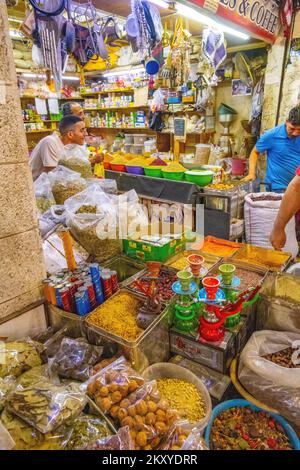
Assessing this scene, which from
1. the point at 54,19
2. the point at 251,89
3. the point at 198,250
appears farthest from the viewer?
the point at 251,89

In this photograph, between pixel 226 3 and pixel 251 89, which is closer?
pixel 226 3

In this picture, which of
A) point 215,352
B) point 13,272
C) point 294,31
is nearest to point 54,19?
point 13,272

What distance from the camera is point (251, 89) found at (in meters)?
4.80

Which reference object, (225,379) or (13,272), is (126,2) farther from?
(225,379)

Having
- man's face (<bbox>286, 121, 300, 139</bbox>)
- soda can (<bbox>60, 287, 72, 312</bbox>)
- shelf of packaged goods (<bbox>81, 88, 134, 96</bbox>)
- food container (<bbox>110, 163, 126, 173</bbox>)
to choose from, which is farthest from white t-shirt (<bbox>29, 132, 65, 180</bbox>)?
shelf of packaged goods (<bbox>81, 88, 134, 96</bbox>)

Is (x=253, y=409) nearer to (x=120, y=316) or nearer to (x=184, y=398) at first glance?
(x=184, y=398)

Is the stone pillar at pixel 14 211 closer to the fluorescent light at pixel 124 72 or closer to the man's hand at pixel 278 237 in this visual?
the man's hand at pixel 278 237

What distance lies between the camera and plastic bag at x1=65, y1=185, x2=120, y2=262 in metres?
1.73

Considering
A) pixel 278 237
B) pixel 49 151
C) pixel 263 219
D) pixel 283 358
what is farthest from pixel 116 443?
pixel 263 219

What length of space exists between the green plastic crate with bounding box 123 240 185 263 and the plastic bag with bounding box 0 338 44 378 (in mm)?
794

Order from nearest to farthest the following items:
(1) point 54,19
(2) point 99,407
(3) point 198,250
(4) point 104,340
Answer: (2) point 99,407
(4) point 104,340
(3) point 198,250
(1) point 54,19

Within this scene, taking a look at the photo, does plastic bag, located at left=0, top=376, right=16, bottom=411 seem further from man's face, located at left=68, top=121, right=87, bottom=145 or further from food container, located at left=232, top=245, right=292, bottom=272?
man's face, located at left=68, top=121, right=87, bottom=145

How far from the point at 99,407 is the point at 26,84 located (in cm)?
757

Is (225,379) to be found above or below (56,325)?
below
